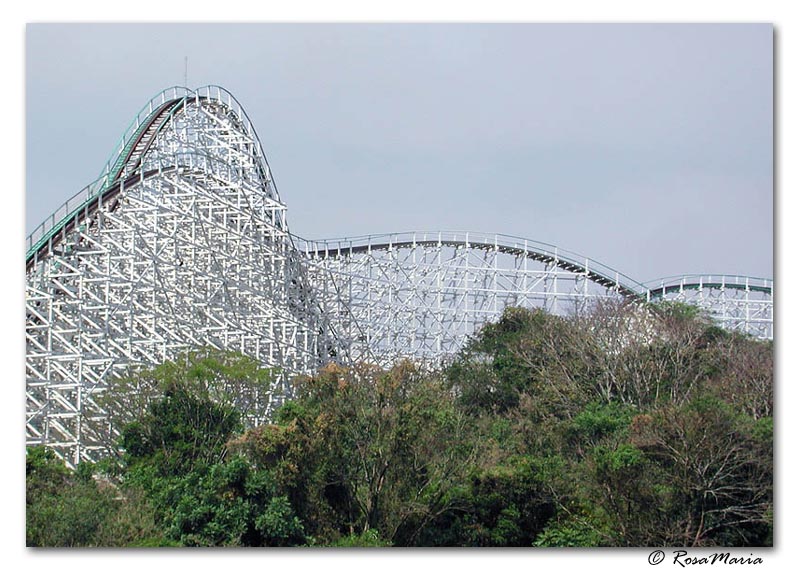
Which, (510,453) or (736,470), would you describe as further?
(510,453)

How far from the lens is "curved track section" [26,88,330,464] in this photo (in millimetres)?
15211

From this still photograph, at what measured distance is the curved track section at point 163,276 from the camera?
15.2 meters

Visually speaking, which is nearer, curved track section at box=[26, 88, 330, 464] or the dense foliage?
the dense foliage

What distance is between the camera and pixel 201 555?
11.2 metres

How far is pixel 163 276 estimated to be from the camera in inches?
666

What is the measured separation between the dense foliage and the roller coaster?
0.92m

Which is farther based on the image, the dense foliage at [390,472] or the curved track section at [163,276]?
the curved track section at [163,276]

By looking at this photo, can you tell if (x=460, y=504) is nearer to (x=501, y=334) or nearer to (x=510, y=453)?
(x=510, y=453)

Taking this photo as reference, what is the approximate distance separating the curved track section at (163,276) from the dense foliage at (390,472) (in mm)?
794

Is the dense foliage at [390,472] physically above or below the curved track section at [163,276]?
below

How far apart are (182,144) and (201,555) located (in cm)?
1064
